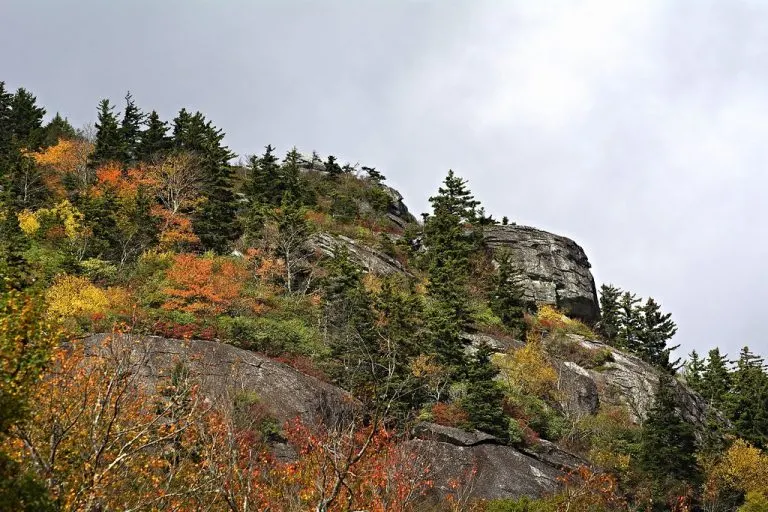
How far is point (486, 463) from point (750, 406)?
119 feet

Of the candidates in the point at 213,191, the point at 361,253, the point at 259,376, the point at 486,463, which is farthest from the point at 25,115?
the point at 486,463

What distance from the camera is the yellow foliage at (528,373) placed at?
45.0m

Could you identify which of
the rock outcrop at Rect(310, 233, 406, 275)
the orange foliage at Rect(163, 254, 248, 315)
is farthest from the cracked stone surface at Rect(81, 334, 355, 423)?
the rock outcrop at Rect(310, 233, 406, 275)

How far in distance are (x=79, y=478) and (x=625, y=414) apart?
41.9 meters

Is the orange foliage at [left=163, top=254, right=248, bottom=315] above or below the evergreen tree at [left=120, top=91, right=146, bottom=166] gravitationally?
below

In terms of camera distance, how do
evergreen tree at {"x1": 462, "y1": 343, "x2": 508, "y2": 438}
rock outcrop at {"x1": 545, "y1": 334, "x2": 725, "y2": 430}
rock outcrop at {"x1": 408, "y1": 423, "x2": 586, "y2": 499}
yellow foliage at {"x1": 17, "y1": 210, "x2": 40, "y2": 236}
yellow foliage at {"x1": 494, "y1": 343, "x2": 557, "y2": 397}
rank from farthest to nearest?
yellow foliage at {"x1": 17, "y1": 210, "x2": 40, "y2": 236}
rock outcrop at {"x1": 545, "y1": 334, "x2": 725, "y2": 430}
yellow foliage at {"x1": 494, "y1": 343, "x2": 557, "y2": 397}
evergreen tree at {"x1": 462, "y1": 343, "x2": 508, "y2": 438}
rock outcrop at {"x1": 408, "y1": 423, "x2": 586, "y2": 499}

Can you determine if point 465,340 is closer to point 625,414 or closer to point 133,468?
point 625,414

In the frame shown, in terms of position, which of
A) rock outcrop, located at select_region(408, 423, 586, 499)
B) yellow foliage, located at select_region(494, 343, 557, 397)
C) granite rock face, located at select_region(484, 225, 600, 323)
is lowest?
rock outcrop, located at select_region(408, 423, 586, 499)

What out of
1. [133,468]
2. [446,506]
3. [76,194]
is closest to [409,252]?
[76,194]

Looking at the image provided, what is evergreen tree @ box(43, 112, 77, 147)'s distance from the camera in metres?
68.1

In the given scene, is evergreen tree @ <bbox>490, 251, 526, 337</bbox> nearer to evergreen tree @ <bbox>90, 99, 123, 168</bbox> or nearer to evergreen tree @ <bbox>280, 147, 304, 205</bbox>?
evergreen tree @ <bbox>280, 147, 304, 205</bbox>

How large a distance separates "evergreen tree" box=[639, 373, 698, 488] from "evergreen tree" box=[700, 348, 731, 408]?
26415mm

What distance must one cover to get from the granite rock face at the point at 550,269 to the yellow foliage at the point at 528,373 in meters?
18.8

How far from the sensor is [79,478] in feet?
48.0
